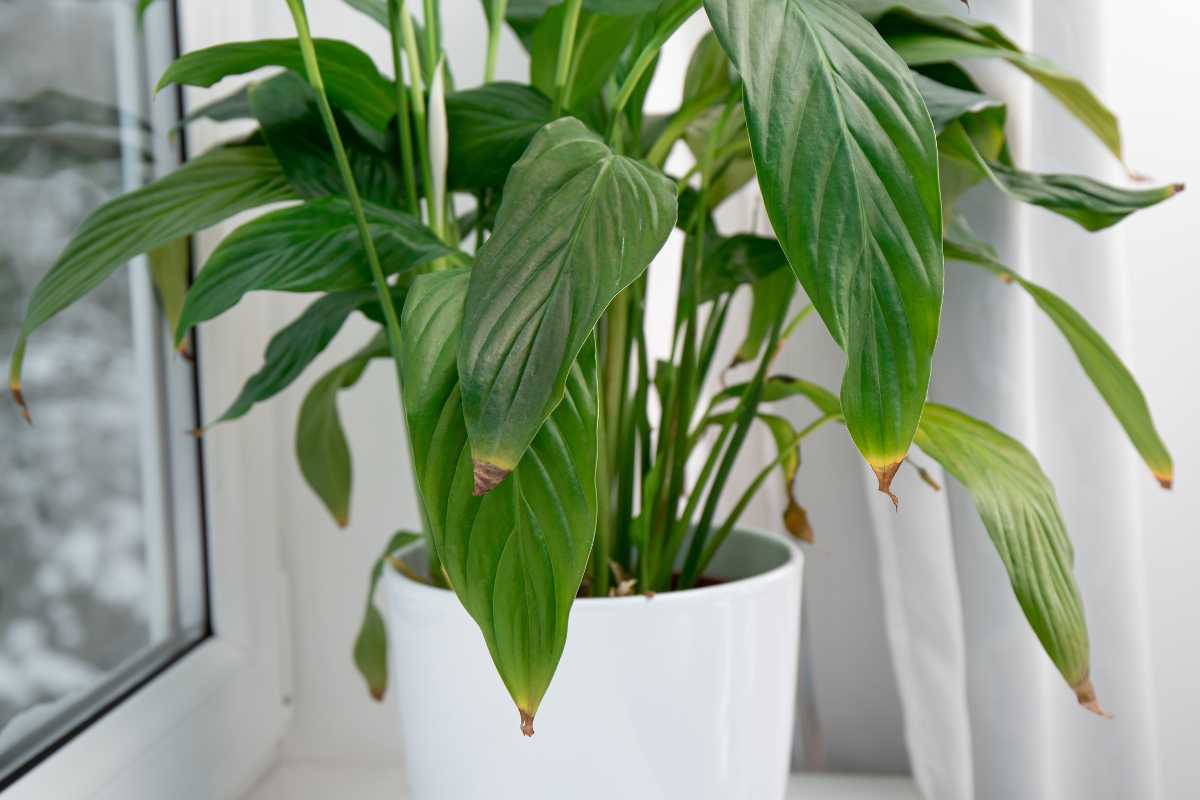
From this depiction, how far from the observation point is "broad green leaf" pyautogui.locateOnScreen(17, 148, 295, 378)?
469mm

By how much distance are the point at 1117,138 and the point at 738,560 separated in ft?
1.18

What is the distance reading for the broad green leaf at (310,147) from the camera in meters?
0.57

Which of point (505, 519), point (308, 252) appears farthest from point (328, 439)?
point (505, 519)

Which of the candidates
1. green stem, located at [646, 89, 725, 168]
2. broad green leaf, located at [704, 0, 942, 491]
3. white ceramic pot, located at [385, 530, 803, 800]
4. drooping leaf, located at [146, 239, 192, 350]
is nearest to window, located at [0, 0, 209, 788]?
drooping leaf, located at [146, 239, 192, 350]

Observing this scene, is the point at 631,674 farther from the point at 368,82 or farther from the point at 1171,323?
the point at 1171,323

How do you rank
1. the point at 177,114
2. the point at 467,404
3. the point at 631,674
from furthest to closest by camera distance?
the point at 177,114 < the point at 631,674 < the point at 467,404

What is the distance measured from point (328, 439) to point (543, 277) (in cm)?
45

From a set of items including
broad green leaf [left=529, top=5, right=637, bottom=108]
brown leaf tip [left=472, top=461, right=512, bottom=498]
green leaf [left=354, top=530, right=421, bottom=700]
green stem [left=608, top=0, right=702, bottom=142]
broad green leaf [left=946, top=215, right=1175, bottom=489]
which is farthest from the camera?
green leaf [left=354, top=530, right=421, bottom=700]

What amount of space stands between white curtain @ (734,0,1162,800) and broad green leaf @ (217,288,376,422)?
422 mm

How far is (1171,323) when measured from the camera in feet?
3.11

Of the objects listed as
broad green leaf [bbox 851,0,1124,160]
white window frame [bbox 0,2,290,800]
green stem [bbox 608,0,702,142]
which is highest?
broad green leaf [bbox 851,0,1124,160]

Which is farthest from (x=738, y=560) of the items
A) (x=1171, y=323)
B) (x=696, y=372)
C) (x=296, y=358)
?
(x=1171, y=323)

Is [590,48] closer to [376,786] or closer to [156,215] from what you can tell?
[156,215]

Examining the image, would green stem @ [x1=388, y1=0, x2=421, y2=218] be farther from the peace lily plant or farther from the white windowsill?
the white windowsill
